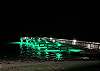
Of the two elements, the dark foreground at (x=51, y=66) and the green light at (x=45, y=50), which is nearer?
the dark foreground at (x=51, y=66)

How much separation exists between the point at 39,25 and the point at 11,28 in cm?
1628

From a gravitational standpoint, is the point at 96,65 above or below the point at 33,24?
below

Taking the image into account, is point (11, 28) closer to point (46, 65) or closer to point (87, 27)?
point (87, 27)

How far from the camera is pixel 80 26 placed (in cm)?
6719

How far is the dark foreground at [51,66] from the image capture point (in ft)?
41.9

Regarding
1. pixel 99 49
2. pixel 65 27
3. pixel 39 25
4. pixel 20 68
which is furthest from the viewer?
pixel 39 25

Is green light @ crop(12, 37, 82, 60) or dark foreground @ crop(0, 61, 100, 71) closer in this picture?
dark foreground @ crop(0, 61, 100, 71)

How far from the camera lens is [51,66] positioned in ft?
44.8

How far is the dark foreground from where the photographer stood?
12766 millimetres

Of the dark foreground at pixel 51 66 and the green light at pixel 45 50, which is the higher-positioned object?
the green light at pixel 45 50

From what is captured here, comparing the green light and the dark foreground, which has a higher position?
the green light

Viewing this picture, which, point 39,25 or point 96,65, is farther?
point 39,25

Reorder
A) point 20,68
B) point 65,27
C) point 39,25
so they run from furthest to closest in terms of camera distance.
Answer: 1. point 39,25
2. point 65,27
3. point 20,68

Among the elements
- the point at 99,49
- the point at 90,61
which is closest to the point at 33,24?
the point at 99,49
